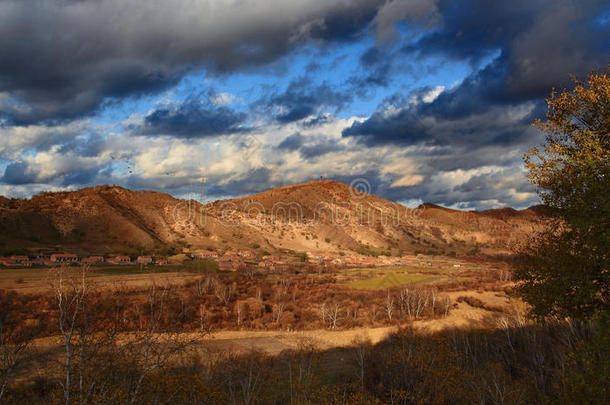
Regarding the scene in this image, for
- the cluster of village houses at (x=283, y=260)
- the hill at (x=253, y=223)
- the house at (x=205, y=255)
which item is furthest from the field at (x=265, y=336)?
the hill at (x=253, y=223)

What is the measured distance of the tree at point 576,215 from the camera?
10.4m

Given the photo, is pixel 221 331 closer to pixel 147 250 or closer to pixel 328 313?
pixel 328 313

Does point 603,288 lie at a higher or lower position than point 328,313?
higher

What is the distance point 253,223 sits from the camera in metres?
110

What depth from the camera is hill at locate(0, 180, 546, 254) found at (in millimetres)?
75625

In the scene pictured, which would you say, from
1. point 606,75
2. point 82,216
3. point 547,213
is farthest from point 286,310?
point 82,216

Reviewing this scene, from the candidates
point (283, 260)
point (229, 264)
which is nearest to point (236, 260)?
point (229, 264)

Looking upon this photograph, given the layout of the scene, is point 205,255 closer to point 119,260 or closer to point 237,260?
point 237,260

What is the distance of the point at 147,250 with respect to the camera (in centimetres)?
7844

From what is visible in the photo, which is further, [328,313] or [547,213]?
[328,313]

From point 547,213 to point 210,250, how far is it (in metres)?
80.5

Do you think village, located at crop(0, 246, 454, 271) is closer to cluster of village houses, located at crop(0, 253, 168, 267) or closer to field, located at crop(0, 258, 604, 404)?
cluster of village houses, located at crop(0, 253, 168, 267)

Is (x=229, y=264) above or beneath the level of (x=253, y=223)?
beneath

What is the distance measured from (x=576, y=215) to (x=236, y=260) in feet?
237
